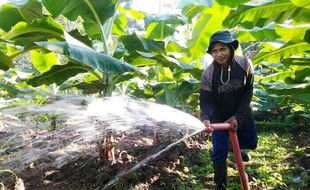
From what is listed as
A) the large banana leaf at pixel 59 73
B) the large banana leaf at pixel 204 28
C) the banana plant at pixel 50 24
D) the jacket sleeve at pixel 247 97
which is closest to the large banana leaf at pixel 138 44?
the banana plant at pixel 50 24

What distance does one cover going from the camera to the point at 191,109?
Result: 621 cm

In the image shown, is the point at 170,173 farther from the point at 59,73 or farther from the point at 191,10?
the point at 191,10

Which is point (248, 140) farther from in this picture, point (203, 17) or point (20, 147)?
point (20, 147)

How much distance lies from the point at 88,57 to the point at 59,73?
1.13 meters

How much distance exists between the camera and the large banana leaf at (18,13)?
10.9ft

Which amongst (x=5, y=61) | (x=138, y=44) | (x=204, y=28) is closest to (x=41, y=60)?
(x=5, y=61)

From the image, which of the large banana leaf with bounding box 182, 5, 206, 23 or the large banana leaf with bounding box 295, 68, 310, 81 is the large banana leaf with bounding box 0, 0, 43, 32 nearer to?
the large banana leaf with bounding box 182, 5, 206, 23

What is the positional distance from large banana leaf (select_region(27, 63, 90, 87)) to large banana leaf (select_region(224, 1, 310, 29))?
139 cm

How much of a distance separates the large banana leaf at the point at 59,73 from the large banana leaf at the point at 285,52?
195 centimetres

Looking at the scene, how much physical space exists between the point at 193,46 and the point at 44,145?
2.84m

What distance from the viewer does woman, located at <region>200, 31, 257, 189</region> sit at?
2.91 m

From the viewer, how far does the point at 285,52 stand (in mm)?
4078

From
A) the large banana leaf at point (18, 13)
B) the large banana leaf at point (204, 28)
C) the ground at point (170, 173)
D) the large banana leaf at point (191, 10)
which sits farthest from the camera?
the large banana leaf at point (204, 28)

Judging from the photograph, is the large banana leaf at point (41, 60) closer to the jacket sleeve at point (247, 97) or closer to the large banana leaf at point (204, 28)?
the large banana leaf at point (204, 28)
